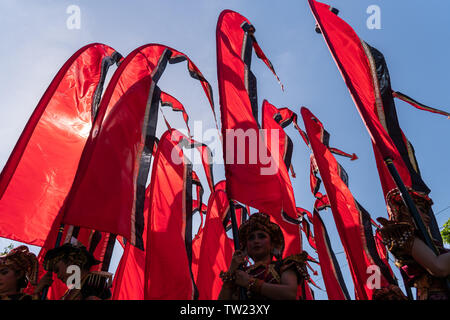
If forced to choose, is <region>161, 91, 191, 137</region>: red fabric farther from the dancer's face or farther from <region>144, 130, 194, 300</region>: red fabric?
the dancer's face

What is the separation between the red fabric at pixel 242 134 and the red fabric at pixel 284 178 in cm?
43

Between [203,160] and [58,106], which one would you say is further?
[203,160]

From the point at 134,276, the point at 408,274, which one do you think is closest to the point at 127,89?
the point at 134,276

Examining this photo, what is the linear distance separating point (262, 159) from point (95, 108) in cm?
365

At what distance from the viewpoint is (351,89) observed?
17.3 ft

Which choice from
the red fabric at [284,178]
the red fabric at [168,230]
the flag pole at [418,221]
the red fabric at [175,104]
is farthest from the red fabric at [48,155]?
the flag pole at [418,221]

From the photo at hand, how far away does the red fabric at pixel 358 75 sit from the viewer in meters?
4.95

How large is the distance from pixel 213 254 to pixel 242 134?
379cm

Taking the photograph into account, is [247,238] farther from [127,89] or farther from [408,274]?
[127,89]

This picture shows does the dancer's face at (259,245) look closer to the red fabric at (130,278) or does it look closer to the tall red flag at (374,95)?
the tall red flag at (374,95)

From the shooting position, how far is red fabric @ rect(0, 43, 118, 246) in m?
5.75

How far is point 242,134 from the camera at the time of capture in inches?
260

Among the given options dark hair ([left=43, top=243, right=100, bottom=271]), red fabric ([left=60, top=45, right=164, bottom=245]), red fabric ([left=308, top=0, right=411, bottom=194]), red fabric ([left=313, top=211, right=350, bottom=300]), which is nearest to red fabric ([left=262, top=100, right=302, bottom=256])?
red fabric ([left=313, top=211, right=350, bottom=300])

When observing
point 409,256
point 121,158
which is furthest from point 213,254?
point 409,256
